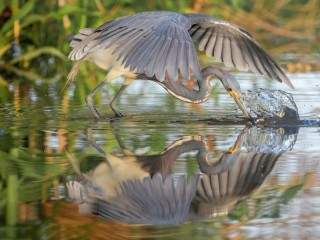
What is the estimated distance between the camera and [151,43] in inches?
243

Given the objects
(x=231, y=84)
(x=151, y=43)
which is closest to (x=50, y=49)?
(x=231, y=84)

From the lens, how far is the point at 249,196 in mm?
4648

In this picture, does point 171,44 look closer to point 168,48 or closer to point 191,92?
point 168,48

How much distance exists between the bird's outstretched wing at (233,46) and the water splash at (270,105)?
127 mm

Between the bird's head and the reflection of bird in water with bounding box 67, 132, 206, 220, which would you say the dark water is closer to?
the reflection of bird in water with bounding box 67, 132, 206, 220

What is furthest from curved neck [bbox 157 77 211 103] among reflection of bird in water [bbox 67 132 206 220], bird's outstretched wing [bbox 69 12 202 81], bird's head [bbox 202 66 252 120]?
reflection of bird in water [bbox 67 132 206 220]

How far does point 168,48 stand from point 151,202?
175 centimetres

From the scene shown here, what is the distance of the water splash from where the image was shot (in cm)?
725

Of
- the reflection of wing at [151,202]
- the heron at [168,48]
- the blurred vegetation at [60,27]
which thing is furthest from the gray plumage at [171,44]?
the blurred vegetation at [60,27]

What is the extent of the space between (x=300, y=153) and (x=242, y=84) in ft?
11.4

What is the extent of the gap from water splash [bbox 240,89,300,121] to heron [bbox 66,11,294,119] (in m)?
0.15

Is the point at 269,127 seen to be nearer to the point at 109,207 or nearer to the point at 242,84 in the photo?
the point at 242,84

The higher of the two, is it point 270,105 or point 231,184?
point 270,105

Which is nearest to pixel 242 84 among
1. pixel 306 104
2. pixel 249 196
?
A: pixel 306 104
